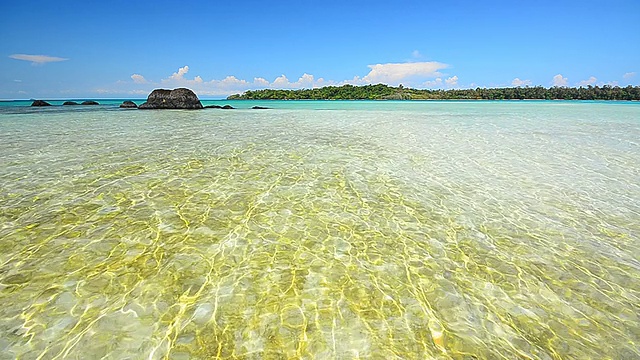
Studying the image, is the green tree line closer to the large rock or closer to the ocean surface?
the large rock

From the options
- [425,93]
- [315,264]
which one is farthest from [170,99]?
[425,93]

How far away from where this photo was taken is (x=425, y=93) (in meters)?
171

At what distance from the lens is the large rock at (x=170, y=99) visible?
149 ft

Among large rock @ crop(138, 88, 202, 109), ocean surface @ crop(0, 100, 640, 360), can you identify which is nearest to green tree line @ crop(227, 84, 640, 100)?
large rock @ crop(138, 88, 202, 109)

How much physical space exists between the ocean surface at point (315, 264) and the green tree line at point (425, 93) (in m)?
155

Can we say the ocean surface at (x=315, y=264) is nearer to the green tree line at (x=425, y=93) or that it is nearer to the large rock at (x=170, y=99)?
the large rock at (x=170, y=99)

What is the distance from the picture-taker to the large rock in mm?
45438

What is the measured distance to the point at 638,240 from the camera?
5852mm

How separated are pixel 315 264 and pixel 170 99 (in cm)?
4739

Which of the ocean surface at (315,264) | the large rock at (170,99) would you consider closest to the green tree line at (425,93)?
the large rock at (170,99)

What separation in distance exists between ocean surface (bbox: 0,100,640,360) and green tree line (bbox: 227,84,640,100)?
15457 centimetres

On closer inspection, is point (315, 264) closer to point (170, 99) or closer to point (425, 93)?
point (170, 99)

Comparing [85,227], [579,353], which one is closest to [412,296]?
[579,353]

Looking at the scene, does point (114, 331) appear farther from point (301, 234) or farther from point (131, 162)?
point (131, 162)
